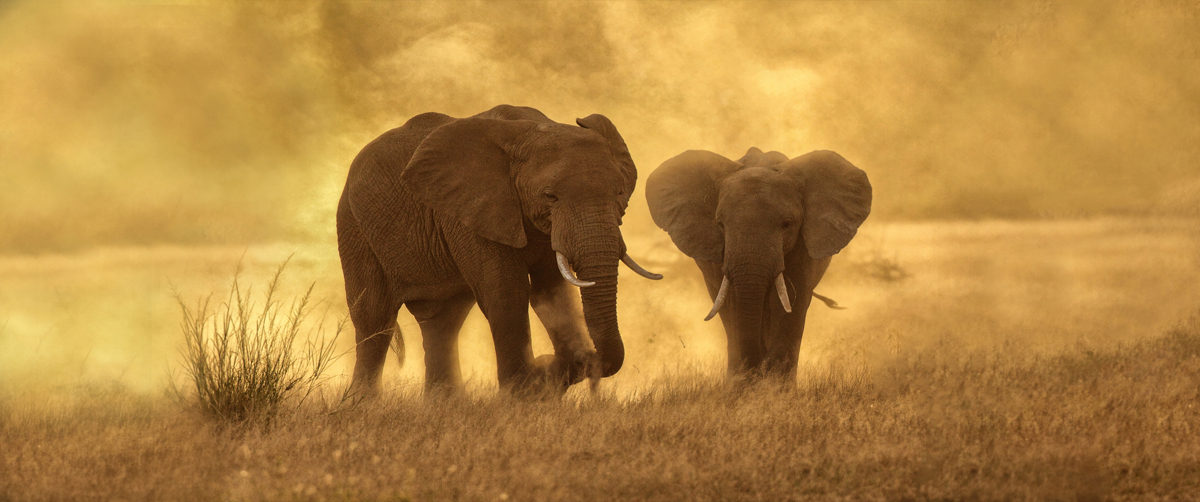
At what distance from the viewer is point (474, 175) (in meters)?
10.7

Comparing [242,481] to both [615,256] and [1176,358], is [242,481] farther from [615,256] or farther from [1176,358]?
[1176,358]

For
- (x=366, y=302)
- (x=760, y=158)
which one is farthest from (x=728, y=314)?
(x=366, y=302)

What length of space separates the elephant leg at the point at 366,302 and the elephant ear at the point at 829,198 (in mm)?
4295

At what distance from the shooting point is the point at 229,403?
30.7 ft

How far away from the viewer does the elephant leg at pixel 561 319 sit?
1079cm

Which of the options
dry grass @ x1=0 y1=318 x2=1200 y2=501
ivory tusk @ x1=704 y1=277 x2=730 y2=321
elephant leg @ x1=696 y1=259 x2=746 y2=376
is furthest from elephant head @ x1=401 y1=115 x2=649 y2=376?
elephant leg @ x1=696 y1=259 x2=746 y2=376

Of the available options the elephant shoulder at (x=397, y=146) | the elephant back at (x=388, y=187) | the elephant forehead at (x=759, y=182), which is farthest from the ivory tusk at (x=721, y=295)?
the elephant shoulder at (x=397, y=146)

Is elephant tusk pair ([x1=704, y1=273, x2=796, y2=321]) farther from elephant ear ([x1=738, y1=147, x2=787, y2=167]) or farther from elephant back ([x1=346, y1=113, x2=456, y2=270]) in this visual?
elephant back ([x1=346, y1=113, x2=456, y2=270])

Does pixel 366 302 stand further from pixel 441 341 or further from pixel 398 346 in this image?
pixel 398 346

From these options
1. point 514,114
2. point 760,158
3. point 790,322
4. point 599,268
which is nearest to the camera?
point 599,268

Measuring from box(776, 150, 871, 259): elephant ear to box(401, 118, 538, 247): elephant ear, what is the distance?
11.2ft

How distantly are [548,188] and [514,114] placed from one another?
159 cm

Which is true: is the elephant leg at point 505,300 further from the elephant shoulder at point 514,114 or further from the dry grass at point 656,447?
the elephant shoulder at point 514,114

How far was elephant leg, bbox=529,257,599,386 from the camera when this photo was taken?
10.8 m
